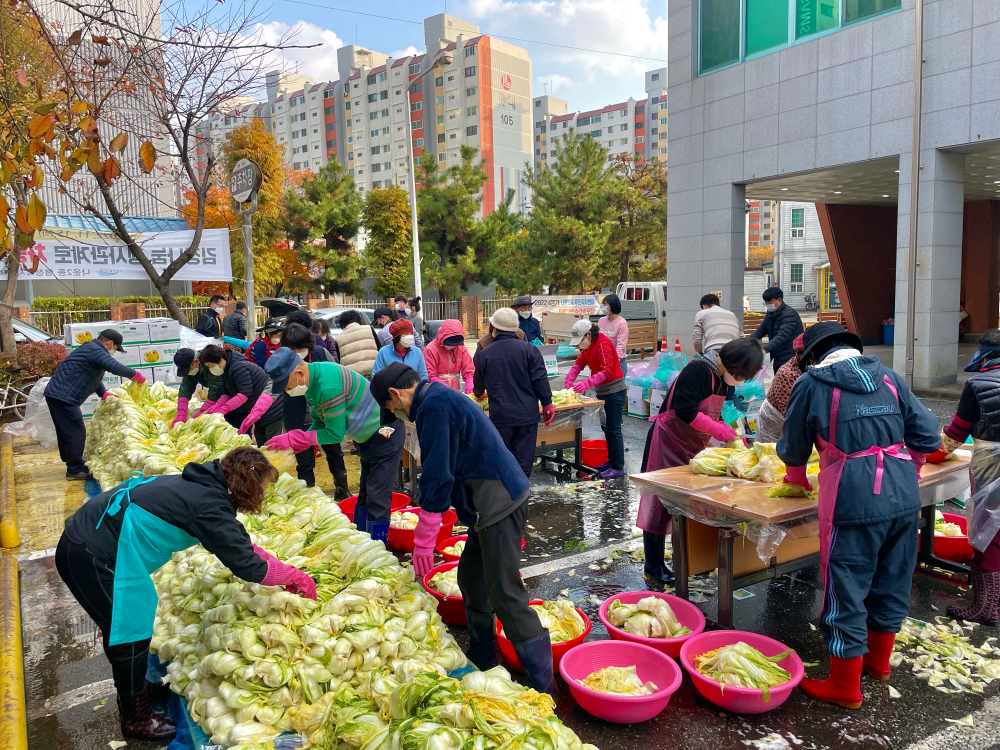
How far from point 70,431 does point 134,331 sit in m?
2.73

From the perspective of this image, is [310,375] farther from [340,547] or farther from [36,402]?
[36,402]

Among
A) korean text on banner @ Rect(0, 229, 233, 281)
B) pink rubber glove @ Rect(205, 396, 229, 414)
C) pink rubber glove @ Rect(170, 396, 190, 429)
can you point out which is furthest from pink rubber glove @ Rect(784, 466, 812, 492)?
korean text on banner @ Rect(0, 229, 233, 281)

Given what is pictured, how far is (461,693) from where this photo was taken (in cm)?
263

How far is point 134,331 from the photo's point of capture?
11.2m

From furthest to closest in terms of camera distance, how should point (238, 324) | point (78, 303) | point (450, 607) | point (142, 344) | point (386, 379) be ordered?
1. point (78, 303)
2. point (238, 324)
3. point (142, 344)
4. point (450, 607)
5. point (386, 379)

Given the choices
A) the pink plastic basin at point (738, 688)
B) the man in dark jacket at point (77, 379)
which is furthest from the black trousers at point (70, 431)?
the pink plastic basin at point (738, 688)

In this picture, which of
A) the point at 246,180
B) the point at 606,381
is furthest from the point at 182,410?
the point at 606,381

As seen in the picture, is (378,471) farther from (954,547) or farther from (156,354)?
(156,354)

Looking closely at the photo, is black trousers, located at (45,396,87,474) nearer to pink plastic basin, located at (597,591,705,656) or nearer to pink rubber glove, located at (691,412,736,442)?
pink plastic basin, located at (597,591,705,656)

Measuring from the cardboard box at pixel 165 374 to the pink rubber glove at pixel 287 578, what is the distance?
29.5 feet

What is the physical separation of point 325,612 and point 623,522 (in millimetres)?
3910

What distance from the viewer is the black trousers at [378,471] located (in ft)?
18.8

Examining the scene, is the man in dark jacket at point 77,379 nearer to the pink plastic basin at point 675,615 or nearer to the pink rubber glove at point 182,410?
the pink rubber glove at point 182,410

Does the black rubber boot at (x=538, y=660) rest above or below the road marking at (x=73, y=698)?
above
